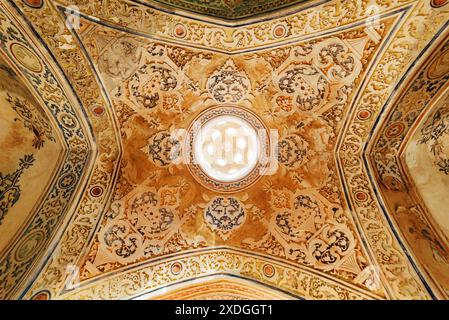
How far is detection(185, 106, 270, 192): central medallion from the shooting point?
6.30m

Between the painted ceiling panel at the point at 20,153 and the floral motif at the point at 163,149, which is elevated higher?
the floral motif at the point at 163,149

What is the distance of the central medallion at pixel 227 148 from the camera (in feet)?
20.7

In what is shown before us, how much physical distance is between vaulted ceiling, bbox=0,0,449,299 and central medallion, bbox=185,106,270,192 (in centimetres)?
7

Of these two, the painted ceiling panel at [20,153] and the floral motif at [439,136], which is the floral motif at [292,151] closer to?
the floral motif at [439,136]

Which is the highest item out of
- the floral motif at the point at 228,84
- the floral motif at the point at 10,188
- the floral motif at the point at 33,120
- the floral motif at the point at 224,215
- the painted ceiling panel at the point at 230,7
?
the painted ceiling panel at the point at 230,7

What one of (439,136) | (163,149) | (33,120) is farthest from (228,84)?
(439,136)

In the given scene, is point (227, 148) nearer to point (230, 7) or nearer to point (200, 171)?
point (200, 171)

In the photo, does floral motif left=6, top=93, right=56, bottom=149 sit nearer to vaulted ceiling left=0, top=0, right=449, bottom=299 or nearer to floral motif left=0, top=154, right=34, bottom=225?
vaulted ceiling left=0, top=0, right=449, bottom=299

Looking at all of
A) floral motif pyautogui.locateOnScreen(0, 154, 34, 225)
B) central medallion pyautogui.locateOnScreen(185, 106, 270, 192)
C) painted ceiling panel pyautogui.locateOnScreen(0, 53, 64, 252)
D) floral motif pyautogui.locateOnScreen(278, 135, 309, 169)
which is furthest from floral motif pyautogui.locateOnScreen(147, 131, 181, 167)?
floral motif pyautogui.locateOnScreen(0, 154, 34, 225)

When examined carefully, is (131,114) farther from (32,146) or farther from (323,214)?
(323,214)

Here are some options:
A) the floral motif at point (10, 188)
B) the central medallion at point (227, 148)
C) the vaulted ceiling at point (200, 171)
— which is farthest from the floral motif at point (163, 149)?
the floral motif at point (10, 188)

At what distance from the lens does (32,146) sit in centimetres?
541

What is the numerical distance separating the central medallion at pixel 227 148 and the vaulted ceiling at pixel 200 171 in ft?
0.24

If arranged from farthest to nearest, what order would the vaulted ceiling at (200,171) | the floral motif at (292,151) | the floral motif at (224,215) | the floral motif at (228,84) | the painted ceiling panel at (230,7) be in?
the floral motif at (224,215)
the floral motif at (292,151)
the floral motif at (228,84)
the painted ceiling panel at (230,7)
the vaulted ceiling at (200,171)
